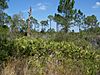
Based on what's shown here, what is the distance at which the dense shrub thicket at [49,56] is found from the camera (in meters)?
6.44

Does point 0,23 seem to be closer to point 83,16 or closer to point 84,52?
point 84,52

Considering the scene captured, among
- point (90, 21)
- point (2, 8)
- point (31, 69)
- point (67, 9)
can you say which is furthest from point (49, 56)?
point (90, 21)

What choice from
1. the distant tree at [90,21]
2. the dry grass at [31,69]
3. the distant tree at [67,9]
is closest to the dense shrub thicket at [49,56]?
the dry grass at [31,69]

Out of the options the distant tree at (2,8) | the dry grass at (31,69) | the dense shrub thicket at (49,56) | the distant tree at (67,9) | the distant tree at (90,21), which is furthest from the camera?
the distant tree at (90,21)

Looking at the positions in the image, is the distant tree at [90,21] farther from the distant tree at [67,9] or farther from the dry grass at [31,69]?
the dry grass at [31,69]

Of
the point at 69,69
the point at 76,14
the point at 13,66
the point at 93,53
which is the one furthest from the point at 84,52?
the point at 76,14

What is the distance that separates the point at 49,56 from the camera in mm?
7094

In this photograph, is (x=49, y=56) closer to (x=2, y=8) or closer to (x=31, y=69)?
(x=31, y=69)

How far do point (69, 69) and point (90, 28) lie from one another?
67.5 metres

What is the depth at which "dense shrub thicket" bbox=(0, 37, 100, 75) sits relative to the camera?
6.44 metres

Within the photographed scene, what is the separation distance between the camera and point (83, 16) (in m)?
69.6

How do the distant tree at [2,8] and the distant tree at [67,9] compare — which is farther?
the distant tree at [67,9]

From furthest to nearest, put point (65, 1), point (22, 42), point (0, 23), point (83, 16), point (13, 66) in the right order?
point (83, 16), point (65, 1), point (0, 23), point (22, 42), point (13, 66)

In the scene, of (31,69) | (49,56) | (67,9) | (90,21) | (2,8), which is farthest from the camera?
(90,21)
